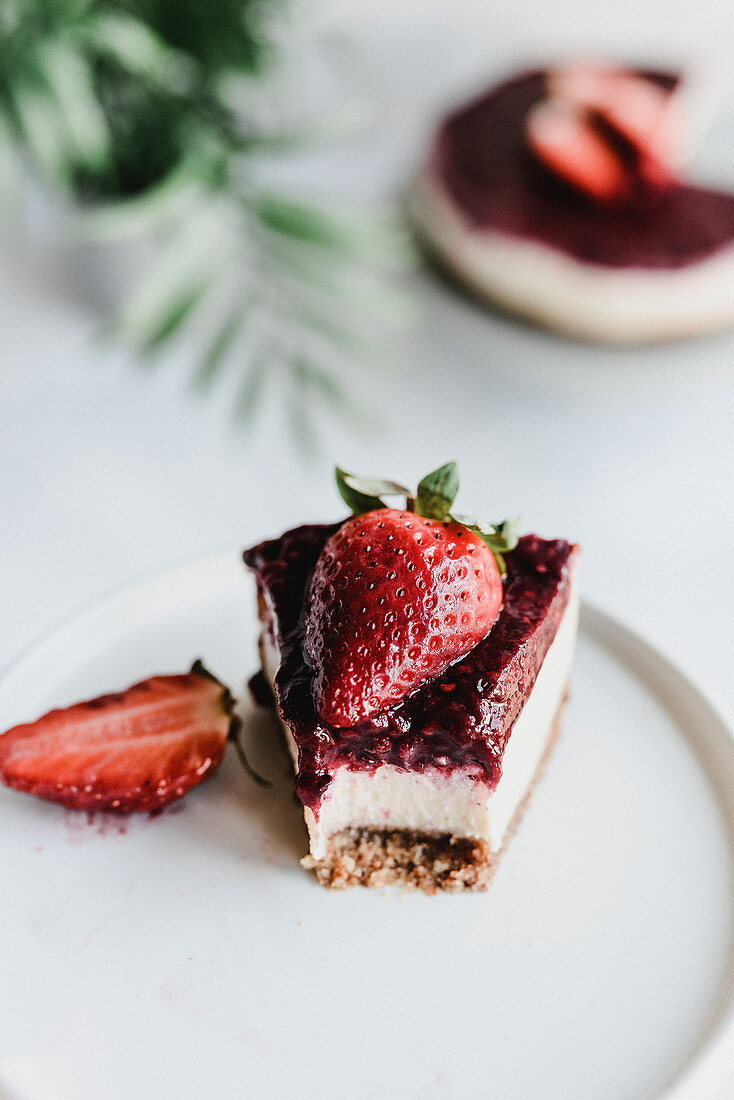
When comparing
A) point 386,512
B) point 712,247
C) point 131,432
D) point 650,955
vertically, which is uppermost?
point 712,247

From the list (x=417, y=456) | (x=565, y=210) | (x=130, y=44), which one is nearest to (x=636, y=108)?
(x=565, y=210)

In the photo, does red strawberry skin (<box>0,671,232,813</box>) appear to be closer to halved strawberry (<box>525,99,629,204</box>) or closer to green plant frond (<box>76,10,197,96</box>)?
green plant frond (<box>76,10,197,96</box>)

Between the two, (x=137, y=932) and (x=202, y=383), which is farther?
(x=202, y=383)

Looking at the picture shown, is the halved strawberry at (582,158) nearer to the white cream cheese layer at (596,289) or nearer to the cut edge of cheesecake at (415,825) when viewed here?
the white cream cheese layer at (596,289)

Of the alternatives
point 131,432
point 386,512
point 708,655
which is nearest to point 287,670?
point 386,512

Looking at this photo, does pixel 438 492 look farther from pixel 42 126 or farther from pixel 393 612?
pixel 42 126

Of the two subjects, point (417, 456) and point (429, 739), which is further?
point (417, 456)

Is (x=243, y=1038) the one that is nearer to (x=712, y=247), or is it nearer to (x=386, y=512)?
(x=386, y=512)
